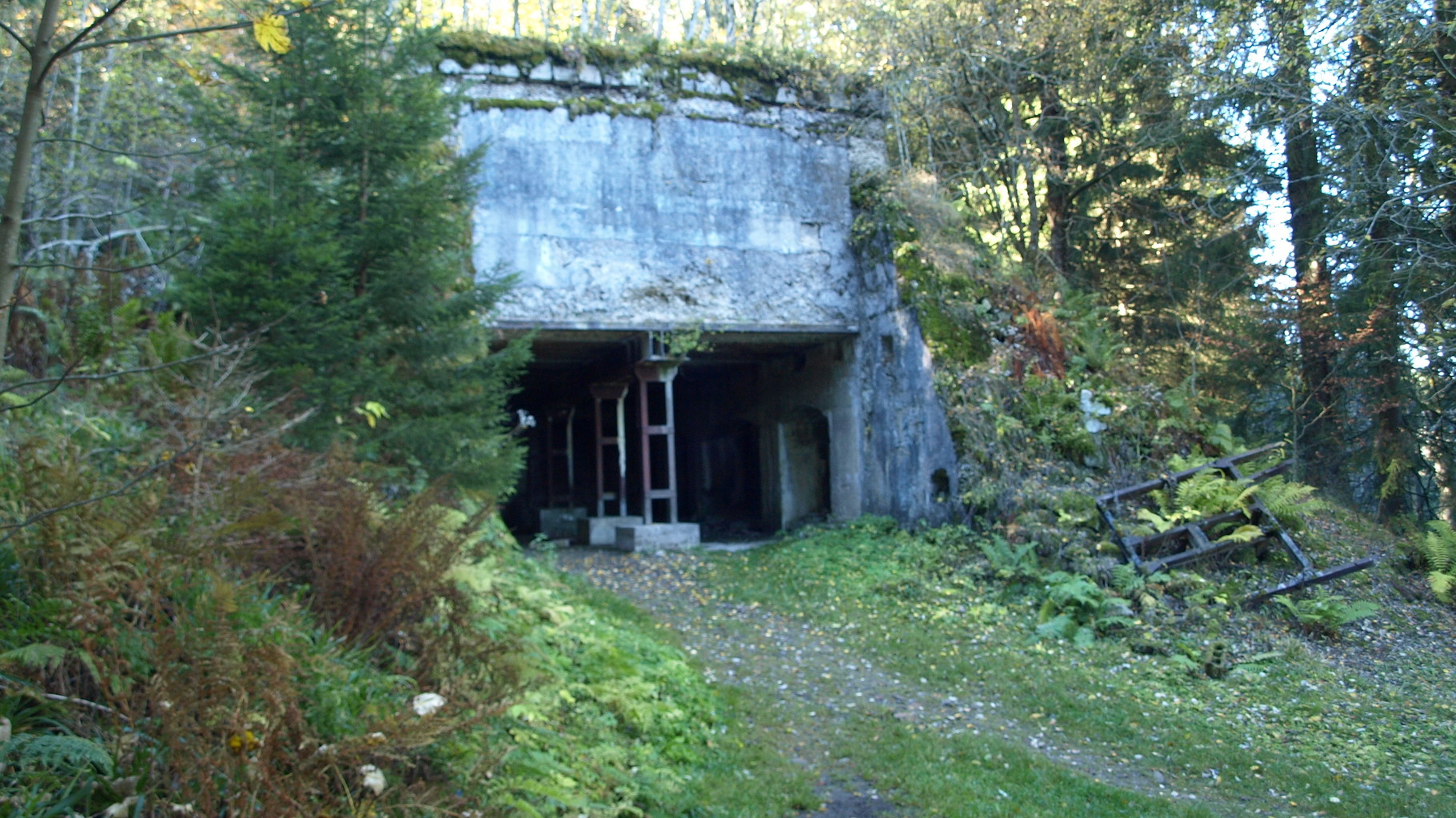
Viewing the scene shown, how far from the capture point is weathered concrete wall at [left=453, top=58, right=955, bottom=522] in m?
12.6

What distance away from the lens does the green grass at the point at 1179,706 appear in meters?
5.29

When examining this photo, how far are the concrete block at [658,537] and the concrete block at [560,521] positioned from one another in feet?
14.2

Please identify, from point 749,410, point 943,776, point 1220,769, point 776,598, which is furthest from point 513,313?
point 1220,769

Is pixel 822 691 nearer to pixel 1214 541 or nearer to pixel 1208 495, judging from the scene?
pixel 1214 541

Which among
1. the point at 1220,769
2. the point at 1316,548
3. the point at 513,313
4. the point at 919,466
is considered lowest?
the point at 1220,769

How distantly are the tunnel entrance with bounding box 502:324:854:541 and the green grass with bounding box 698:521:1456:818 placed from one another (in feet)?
16.7

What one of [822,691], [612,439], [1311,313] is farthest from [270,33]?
[612,439]

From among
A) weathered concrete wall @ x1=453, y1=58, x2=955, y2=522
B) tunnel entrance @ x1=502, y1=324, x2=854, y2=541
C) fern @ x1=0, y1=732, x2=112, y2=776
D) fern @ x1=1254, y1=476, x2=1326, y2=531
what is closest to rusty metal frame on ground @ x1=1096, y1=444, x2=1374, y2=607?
fern @ x1=1254, y1=476, x2=1326, y2=531

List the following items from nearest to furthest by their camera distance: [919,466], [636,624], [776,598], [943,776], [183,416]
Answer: [183,416]
[943,776]
[636,624]
[776,598]
[919,466]

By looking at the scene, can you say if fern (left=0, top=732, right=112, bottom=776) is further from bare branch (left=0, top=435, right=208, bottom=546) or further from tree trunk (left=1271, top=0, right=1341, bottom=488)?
tree trunk (left=1271, top=0, right=1341, bottom=488)

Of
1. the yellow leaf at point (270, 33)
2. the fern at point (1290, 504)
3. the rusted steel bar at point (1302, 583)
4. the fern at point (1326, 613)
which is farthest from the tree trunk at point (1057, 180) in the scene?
the yellow leaf at point (270, 33)

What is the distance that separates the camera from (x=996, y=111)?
49.1 ft

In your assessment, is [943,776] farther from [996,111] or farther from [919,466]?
[996,111]

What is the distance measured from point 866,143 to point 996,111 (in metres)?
2.28
